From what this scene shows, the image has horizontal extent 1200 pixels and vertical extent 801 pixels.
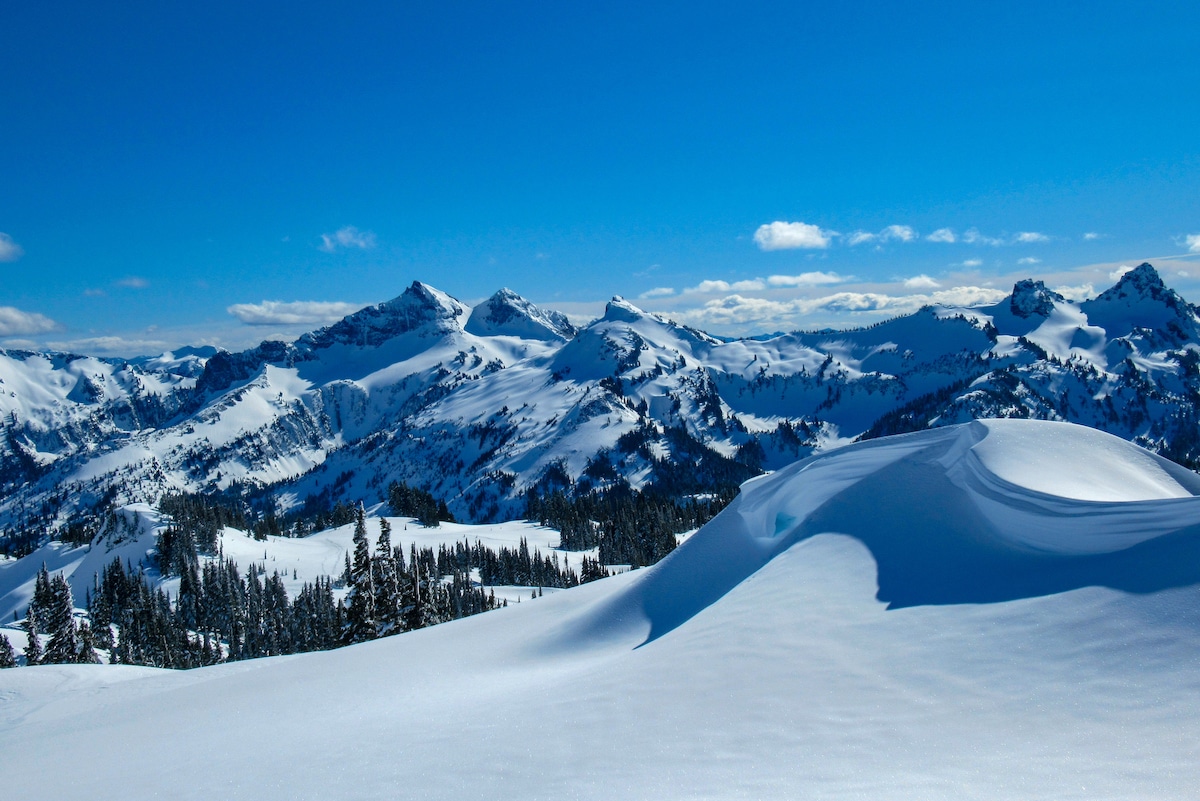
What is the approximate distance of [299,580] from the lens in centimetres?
10175

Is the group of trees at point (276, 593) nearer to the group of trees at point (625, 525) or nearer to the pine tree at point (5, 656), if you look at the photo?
the pine tree at point (5, 656)

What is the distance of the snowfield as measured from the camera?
755 centimetres

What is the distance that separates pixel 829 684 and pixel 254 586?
99311 millimetres

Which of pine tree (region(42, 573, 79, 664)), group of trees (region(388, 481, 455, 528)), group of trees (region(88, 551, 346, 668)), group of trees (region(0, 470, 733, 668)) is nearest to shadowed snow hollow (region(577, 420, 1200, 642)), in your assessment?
group of trees (region(0, 470, 733, 668))

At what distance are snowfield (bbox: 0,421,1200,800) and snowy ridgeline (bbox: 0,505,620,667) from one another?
24.9 meters

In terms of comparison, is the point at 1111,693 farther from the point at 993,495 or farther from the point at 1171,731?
the point at 993,495

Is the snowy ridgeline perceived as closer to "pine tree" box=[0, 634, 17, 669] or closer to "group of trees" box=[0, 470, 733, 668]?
"group of trees" box=[0, 470, 733, 668]

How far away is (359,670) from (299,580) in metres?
96.3

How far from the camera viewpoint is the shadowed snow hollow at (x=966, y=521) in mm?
10547

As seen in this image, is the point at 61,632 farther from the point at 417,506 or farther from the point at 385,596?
the point at 417,506

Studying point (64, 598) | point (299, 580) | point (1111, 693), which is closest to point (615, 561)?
point (299, 580)

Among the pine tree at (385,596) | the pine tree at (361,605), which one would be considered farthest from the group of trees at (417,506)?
the pine tree at (361,605)

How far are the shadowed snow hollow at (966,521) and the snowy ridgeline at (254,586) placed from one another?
26090 millimetres

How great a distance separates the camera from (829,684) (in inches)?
380
